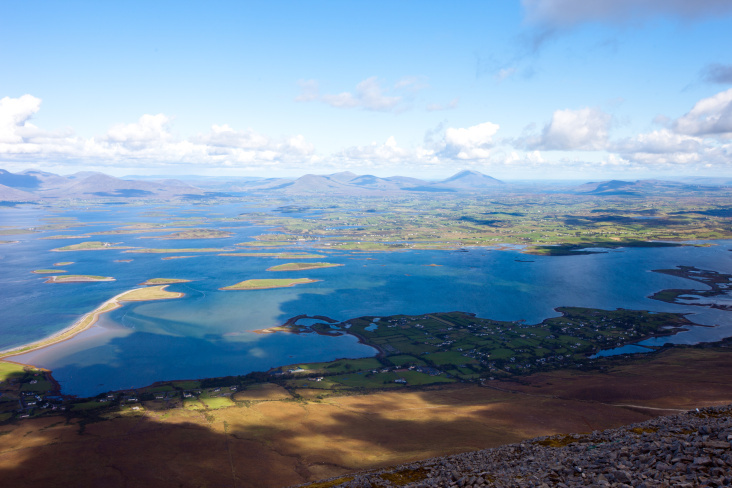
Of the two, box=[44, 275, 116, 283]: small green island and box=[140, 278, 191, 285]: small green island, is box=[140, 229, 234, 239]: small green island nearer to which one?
box=[44, 275, 116, 283]: small green island

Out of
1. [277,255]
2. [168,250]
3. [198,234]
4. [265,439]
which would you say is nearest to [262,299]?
[277,255]

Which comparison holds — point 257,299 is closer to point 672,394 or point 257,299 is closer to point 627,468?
point 672,394

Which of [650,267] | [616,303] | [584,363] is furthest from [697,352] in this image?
[650,267]

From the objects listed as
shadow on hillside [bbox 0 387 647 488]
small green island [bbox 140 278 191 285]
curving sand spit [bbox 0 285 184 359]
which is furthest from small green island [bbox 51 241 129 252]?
shadow on hillside [bbox 0 387 647 488]

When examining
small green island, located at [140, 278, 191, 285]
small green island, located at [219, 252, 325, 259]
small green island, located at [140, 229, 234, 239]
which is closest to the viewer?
small green island, located at [140, 278, 191, 285]

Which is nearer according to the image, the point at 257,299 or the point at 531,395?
the point at 531,395

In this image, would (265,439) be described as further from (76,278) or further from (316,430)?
(76,278)

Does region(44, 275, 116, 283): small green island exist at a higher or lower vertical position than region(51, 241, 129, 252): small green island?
lower
